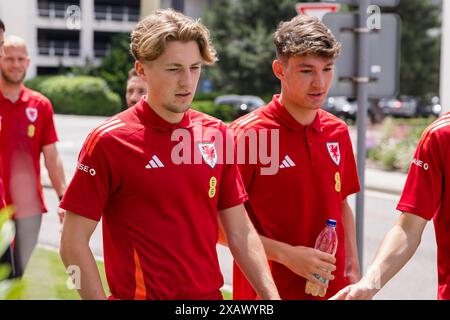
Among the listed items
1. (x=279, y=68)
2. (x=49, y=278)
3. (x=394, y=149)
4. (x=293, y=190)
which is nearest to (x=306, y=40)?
(x=279, y=68)

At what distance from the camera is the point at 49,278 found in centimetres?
852

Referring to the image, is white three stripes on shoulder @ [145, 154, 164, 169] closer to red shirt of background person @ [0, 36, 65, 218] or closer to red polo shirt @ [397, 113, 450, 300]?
red polo shirt @ [397, 113, 450, 300]

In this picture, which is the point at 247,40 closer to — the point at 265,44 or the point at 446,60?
the point at 265,44

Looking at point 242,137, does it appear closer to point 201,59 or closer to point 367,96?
point 201,59

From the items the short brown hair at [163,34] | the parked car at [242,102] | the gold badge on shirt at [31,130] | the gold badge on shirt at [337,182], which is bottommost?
the parked car at [242,102]

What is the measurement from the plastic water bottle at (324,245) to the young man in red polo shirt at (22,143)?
324cm

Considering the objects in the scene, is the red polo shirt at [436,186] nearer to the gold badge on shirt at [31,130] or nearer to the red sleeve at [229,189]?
the red sleeve at [229,189]

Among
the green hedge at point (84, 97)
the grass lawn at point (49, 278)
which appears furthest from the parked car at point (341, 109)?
the grass lawn at point (49, 278)

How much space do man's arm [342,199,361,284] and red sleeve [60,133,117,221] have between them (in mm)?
1610

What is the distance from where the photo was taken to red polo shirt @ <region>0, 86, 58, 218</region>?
22.2 feet

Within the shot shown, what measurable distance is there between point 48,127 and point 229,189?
3759 mm

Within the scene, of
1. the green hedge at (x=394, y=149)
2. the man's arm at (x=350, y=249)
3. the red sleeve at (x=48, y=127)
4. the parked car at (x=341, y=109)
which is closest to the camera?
the man's arm at (x=350, y=249)

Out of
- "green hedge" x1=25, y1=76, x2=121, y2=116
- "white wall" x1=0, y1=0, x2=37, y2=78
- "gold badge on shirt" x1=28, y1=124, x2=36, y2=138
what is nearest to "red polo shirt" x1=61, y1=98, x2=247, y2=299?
"gold badge on shirt" x1=28, y1=124, x2=36, y2=138

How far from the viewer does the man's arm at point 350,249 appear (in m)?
4.42
